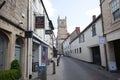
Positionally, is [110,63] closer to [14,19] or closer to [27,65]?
[27,65]

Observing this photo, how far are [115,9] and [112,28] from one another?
1579 millimetres

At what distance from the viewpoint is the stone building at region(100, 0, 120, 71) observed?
34.9 ft

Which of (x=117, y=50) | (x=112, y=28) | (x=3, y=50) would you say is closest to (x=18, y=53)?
(x=3, y=50)

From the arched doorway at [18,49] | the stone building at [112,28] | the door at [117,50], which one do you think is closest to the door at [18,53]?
the arched doorway at [18,49]

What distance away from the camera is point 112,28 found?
11141 millimetres

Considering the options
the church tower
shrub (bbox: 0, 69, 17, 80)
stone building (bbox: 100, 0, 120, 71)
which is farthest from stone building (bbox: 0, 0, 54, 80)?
the church tower

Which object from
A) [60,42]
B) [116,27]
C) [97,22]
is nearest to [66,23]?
[60,42]

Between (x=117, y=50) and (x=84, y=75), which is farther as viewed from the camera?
(x=117, y=50)

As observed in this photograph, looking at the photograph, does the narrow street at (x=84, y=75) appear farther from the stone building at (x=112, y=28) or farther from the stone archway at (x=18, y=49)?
the stone archway at (x=18, y=49)

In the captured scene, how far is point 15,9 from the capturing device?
25.0 ft

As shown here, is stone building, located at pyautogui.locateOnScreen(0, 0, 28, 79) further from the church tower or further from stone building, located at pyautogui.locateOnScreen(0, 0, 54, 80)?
the church tower

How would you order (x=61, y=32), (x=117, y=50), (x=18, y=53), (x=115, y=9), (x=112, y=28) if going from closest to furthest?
1. (x=18, y=53)
2. (x=115, y=9)
3. (x=112, y=28)
4. (x=117, y=50)
5. (x=61, y=32)

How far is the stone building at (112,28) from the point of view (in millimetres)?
10624

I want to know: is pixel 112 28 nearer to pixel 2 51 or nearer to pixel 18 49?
pixel 18 49
